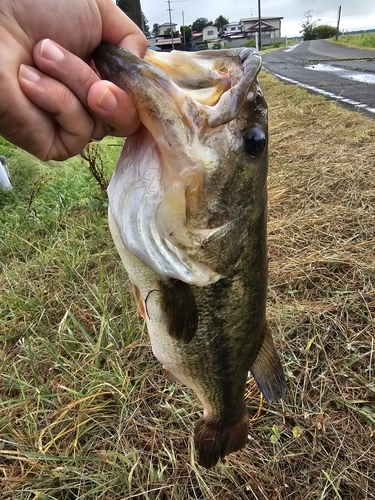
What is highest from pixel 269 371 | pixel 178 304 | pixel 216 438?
pixel 178 304

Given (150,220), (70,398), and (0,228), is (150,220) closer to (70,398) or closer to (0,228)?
(70,398)

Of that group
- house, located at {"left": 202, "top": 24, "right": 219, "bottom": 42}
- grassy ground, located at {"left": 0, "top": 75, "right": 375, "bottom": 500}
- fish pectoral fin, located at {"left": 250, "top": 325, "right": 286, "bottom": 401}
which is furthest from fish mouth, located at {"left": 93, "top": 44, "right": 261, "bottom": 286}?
house, located at {"left": 202, "top": 24, "right": 219, "bottom": 42}

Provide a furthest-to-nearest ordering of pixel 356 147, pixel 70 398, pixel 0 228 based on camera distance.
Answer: pixel 356 147, pixel 0 228, pixel 70 398

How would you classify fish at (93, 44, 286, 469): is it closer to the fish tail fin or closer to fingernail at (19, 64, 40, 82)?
fingernail at (19, 64, 40, 82)

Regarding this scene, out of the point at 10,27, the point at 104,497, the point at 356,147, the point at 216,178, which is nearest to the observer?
the point at 10,27

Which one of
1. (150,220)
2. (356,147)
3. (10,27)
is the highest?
(10,27)

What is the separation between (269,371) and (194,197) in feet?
2.80

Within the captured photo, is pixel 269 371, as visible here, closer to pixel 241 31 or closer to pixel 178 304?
pixel 178 304

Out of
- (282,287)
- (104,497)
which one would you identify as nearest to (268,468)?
(104,497)

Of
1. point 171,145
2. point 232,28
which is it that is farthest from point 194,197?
point 232,28

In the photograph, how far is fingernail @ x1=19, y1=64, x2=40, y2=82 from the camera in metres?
1.14

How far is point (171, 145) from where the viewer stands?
3.96 ft

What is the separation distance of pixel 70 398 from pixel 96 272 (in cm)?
136

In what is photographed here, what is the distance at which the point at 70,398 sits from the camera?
2473 mm
